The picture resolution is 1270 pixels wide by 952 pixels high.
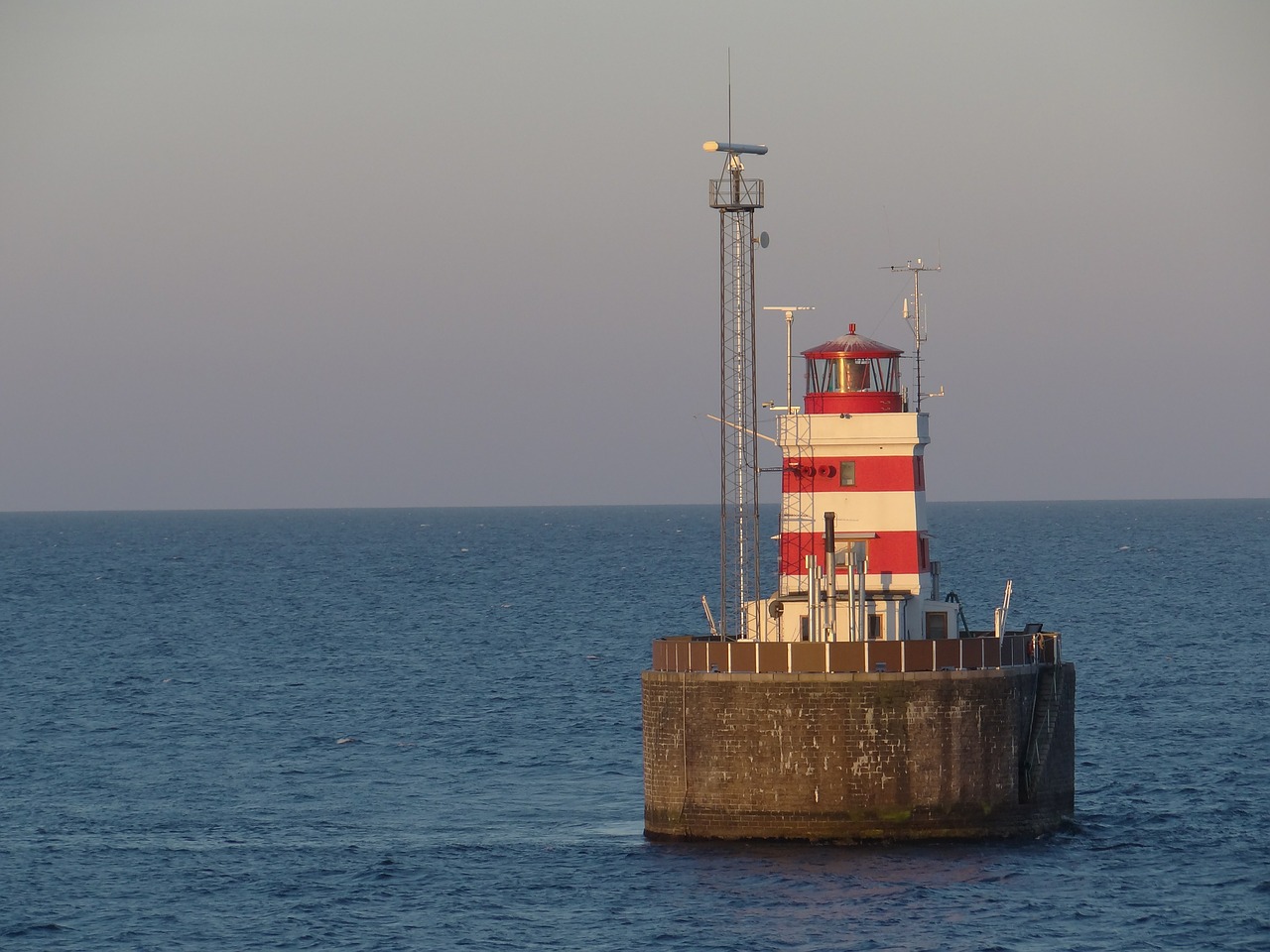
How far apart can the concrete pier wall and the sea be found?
718mm

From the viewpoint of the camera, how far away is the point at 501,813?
46.9m

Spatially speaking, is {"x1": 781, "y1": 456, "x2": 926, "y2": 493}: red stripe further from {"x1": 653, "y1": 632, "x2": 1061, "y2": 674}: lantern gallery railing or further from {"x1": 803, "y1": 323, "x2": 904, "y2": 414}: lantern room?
{"x1": 653, "y1": 632, "x2": 1061, "y2": 674}: lantern gallery railing

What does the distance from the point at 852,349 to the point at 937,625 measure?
253 inches

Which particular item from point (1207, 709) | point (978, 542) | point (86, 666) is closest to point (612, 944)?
point (1207, 709)

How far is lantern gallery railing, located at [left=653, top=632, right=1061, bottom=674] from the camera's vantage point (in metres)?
39.4

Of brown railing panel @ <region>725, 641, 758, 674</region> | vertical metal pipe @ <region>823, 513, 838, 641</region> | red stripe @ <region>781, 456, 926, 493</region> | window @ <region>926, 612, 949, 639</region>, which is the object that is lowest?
brown railing panel @ <region>725, 641, 758, 674</region>

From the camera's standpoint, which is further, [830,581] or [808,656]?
[830,581]

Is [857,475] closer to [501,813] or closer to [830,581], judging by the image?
[830,581]

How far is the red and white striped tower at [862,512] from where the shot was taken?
4341 centimetres

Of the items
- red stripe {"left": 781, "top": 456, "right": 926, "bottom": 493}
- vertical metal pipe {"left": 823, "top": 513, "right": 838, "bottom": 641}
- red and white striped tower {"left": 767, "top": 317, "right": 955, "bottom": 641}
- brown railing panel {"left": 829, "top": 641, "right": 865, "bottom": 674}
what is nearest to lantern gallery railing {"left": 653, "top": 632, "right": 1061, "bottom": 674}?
brown railing panel {"left": 829, "top": 641, "right": 865, "bottom": 674}

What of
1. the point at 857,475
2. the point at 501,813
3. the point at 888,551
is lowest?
the point at 501,813

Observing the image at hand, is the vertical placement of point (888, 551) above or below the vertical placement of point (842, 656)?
above

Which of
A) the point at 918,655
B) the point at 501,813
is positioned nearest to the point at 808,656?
the point at 918,655

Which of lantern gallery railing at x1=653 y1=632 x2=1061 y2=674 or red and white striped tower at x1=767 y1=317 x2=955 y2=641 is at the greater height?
red and white striped tower at x1=767 y1=317 x2=955 y2=641
